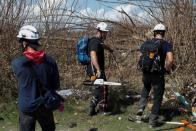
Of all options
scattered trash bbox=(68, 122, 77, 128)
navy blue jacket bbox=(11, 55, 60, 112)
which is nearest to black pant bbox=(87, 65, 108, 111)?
scattered trash bbox=(68, 122, 77, 128)

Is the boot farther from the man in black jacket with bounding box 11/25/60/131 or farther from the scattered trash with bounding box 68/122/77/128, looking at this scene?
the man in black jacket with bounding box 11/25/60/131

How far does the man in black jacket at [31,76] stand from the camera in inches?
240

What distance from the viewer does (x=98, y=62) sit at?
31.5 ft

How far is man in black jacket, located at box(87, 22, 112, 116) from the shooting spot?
9438 mm

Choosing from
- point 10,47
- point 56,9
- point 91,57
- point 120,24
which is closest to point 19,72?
point 91,57

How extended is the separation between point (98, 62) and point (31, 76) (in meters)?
3.62

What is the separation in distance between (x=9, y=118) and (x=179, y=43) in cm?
415

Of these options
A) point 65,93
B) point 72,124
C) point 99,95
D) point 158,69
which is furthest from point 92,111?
point 158,69

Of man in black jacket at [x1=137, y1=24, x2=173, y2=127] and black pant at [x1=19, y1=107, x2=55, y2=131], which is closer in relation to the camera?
black pant at [x1=19, y1=107, x2=55, y2=131]

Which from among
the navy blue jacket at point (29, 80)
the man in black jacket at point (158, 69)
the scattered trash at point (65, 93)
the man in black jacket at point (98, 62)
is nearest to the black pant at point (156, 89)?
the man in black jacket at point (158, 69)

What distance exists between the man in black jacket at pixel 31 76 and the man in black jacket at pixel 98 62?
125 inches

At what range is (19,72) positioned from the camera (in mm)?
6082

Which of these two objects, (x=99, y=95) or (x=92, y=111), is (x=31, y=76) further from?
(x=92, y=111)

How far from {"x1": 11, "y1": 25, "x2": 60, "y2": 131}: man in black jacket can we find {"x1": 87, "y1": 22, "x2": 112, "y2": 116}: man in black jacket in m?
3.17
